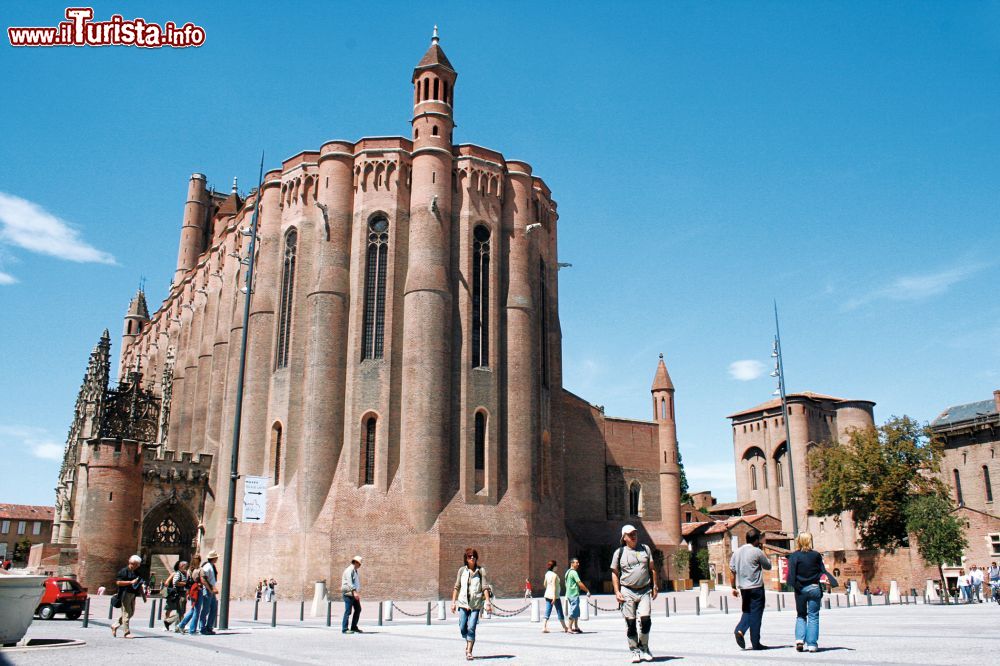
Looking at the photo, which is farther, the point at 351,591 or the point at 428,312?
the point at 428,312

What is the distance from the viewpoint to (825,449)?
4744 centimetres

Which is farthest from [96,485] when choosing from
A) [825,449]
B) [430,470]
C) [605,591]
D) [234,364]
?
[825,449]

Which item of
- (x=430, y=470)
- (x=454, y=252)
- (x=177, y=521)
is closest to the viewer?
(x=430, y=470)

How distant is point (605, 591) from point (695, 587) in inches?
427

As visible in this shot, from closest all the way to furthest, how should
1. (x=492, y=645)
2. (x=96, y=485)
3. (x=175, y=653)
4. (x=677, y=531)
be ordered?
(x=175, y=653) < (x=492, y=645) < (x=96, y=485) < (x=677, y=531)

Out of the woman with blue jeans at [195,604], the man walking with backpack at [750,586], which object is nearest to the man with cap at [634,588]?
the man walking with backpack at [750,586]

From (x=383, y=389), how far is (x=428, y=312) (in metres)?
3.72

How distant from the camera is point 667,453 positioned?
54.2 m

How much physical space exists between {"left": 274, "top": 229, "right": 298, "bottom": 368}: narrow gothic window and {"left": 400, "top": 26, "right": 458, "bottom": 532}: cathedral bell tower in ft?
19.3

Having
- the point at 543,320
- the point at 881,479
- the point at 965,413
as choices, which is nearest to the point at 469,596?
the point at 543,320

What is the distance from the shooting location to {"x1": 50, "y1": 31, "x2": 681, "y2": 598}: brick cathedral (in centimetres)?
3484

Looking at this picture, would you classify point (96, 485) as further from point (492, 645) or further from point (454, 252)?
point (492, 645)

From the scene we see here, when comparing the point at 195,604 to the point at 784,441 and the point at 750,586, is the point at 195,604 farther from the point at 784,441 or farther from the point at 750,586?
the point at 784,441

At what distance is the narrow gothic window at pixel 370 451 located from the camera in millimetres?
35500
